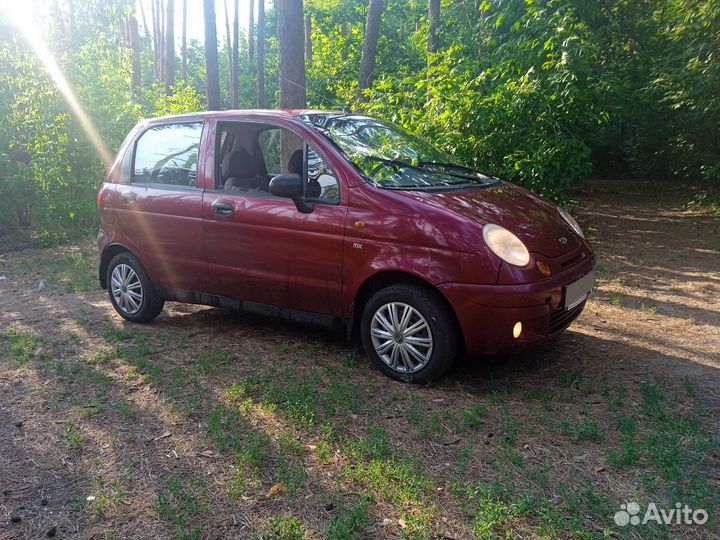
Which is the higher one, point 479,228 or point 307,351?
point 479,228

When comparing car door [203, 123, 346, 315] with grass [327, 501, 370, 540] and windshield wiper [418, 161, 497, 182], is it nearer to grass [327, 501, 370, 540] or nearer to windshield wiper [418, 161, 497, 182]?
windshield wiper [418, 161, 497, 182]

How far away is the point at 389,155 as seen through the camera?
5.12 m

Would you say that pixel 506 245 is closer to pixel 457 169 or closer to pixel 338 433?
pixel 457 169

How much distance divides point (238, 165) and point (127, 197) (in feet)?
4.02

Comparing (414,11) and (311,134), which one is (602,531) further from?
(414,11)

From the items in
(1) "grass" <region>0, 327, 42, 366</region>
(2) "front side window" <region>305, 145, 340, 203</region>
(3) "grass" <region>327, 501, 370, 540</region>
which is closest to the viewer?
(3) "grass" <region>327, 501, 370, 540</region>

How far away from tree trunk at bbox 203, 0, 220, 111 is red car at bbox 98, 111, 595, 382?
1088 cm

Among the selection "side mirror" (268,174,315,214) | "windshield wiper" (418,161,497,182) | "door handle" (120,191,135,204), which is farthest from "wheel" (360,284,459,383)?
"door handle" (120,191,135,204)

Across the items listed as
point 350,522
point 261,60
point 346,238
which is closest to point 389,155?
point 346,238

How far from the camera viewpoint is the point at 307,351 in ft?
17.2

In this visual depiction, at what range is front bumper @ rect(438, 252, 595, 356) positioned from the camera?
4.09 m

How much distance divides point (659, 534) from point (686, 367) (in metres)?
2.30

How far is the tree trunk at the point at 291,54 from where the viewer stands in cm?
886

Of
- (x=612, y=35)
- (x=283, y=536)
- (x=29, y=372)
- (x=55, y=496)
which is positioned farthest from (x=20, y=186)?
(x=612, y=35)
